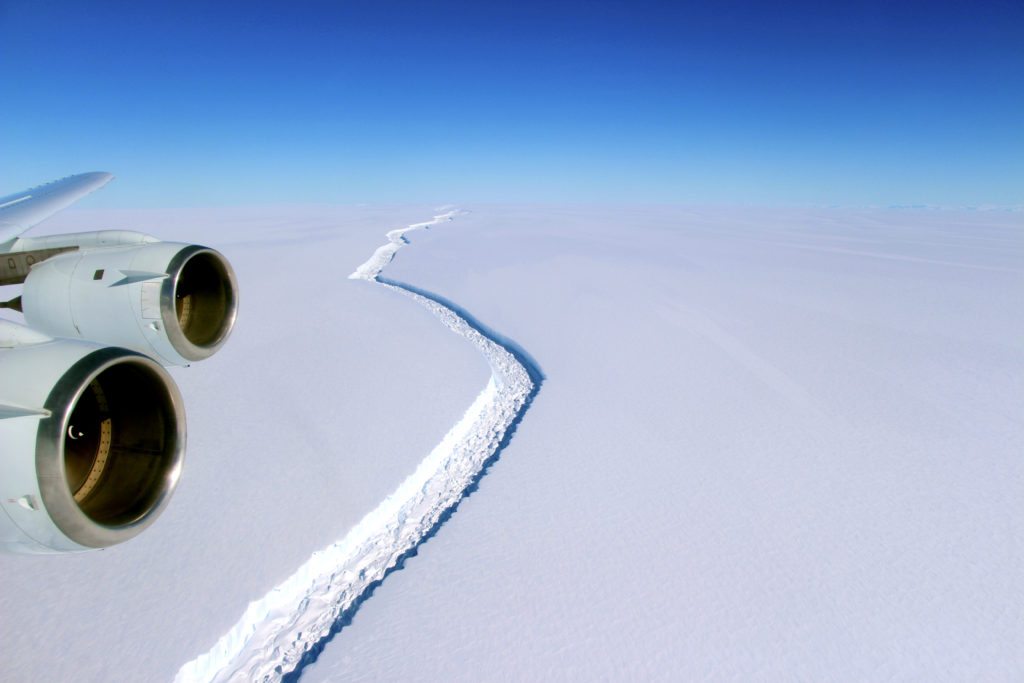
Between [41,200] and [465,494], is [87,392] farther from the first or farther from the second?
[465,494]

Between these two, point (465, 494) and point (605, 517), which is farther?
point (465, 494)

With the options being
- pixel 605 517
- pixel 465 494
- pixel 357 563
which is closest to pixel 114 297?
pixel 357 563

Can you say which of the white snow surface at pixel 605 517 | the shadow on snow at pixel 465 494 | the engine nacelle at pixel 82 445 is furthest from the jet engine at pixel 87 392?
the shadow on snow at pixel 465 494

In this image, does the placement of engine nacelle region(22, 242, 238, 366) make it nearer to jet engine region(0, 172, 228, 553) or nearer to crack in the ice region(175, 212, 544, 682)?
jet engine region(0, 172, 228, 553)

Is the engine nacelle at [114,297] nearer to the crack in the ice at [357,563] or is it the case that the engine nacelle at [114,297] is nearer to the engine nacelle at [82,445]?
the engine nacelle at [82,445]

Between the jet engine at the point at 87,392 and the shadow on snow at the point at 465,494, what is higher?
the jet engine at the point at 87,392

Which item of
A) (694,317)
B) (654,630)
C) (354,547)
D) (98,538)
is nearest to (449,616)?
(354,547)

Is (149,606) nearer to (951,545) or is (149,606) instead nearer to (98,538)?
(98,538)
